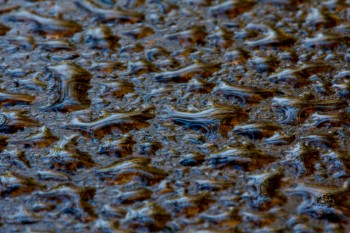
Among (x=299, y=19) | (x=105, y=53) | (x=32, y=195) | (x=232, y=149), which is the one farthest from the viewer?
(x=299, y=19)

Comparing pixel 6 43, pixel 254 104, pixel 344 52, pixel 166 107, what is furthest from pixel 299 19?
pixel 6 43

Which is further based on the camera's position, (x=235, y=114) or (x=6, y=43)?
(x=6, y=43)

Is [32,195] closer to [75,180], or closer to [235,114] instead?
[75,180]

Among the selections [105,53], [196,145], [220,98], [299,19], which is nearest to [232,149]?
[196,145]

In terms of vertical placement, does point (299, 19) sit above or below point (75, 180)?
above

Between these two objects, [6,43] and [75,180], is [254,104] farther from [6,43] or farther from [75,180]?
[6,43]

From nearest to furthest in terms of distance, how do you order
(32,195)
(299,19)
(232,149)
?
(32,195) < (232,149) < (299,19)
